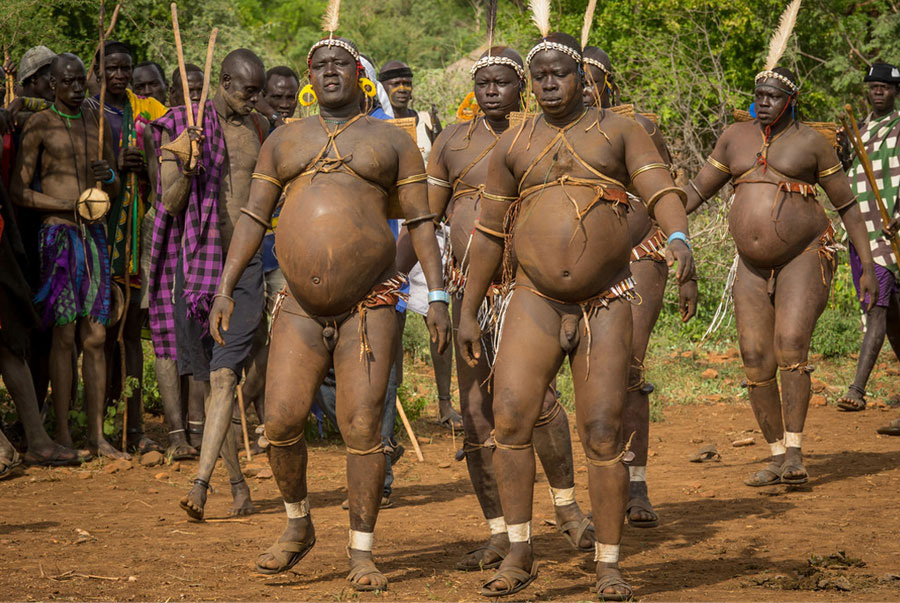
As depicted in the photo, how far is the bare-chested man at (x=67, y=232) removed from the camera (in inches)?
334

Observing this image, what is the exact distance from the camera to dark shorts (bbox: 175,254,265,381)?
22.8 ft

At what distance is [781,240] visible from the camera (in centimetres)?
775

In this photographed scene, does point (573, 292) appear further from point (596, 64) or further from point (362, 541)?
point (596, 64)

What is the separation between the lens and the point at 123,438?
29.4ft

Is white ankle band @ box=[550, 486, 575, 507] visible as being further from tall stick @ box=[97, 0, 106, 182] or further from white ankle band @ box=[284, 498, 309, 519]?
tall stick @ box=[97, 0, 106, 182]

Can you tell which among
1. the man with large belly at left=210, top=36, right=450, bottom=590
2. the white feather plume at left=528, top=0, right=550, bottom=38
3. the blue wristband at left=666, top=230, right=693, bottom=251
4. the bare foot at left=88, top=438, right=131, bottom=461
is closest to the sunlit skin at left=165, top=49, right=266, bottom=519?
the man with large belly at left=210, top=36, right=450, bottom=590

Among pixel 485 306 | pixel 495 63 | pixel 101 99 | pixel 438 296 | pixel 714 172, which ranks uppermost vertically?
pixel 495 63

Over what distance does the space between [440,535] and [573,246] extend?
7.38ft

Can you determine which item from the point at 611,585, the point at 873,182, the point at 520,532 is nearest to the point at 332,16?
the point at 520,532

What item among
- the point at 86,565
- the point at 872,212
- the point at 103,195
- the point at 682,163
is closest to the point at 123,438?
the point at 103,195

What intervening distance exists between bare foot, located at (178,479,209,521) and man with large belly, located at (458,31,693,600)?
2101 mm

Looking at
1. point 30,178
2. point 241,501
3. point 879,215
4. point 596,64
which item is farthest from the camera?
point 879,215

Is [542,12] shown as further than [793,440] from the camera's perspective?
No

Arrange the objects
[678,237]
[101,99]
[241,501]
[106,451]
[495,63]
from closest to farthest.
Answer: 1. [678,237]
2. [495,63]
3. [241,501]
4. [101,99]
5. [106,451]
